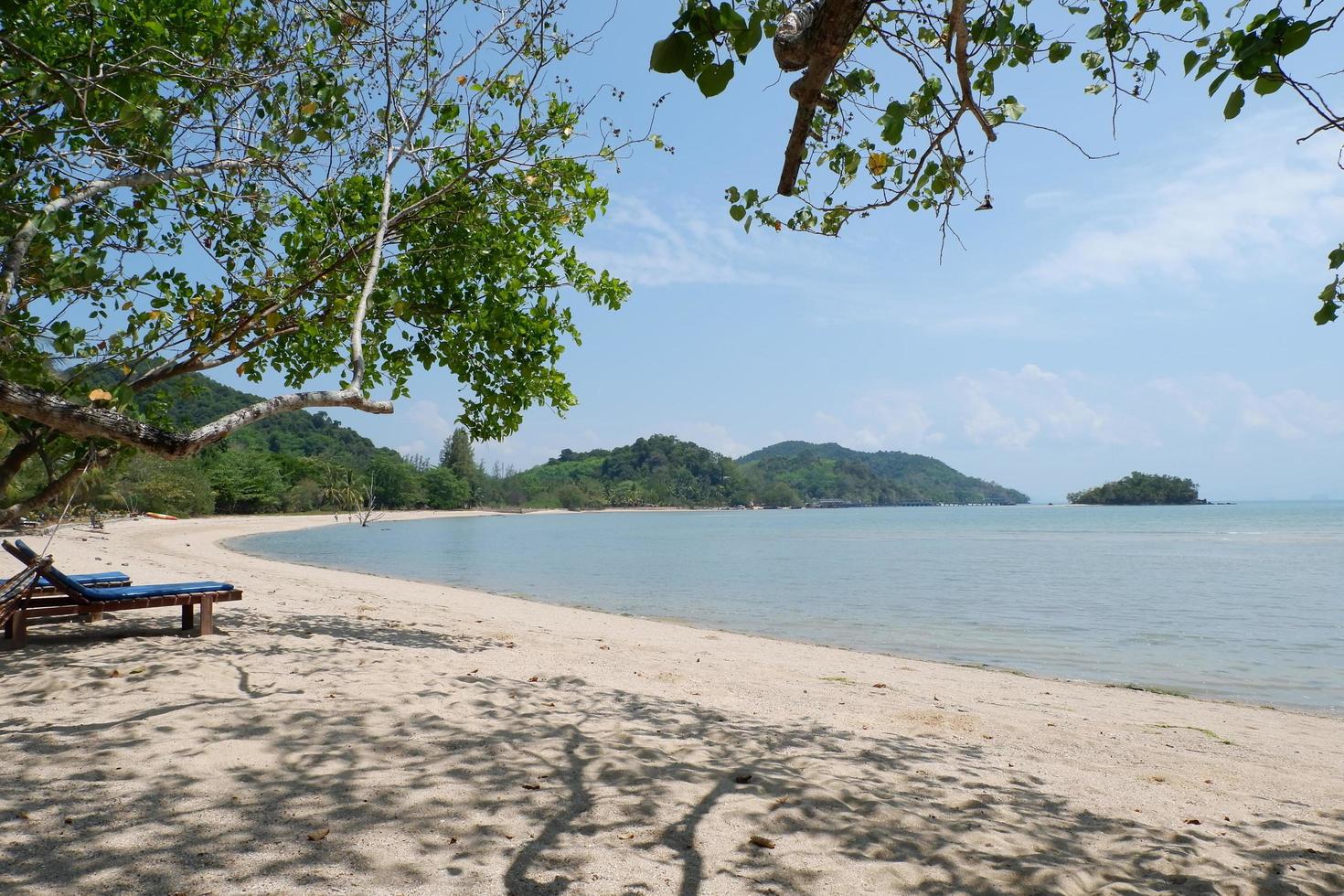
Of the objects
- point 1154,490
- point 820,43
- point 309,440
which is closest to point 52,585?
point 820,43

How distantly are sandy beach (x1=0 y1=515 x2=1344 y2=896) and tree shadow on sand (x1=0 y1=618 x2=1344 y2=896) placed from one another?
0.05ft

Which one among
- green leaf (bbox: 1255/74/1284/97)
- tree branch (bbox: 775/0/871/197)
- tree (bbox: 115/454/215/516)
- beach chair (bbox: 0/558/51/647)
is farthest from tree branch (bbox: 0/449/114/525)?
tree (bbox: 115/454/215/516)

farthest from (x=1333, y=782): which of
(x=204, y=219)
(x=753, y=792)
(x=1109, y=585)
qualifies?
(x=1109, y=585)

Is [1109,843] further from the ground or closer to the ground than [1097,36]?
closer to the ground

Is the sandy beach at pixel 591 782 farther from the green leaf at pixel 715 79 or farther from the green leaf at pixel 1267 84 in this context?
the green leaf at pixel 1267 84

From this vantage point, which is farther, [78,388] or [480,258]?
[480,258]

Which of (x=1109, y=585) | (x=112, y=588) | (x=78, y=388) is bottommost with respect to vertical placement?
(x=1109, y=585)

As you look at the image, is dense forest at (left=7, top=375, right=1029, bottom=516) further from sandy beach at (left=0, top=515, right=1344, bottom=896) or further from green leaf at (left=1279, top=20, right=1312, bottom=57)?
green leaf at (left=1279, top=20, right=1312, bottom=57)

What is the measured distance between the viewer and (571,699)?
5797 mm

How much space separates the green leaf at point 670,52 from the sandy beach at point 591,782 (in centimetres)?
275

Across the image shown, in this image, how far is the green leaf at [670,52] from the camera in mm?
2498

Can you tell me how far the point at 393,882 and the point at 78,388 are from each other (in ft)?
14.8

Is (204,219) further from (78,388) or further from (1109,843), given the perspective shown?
(1109,843)

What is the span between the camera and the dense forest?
174 feet
